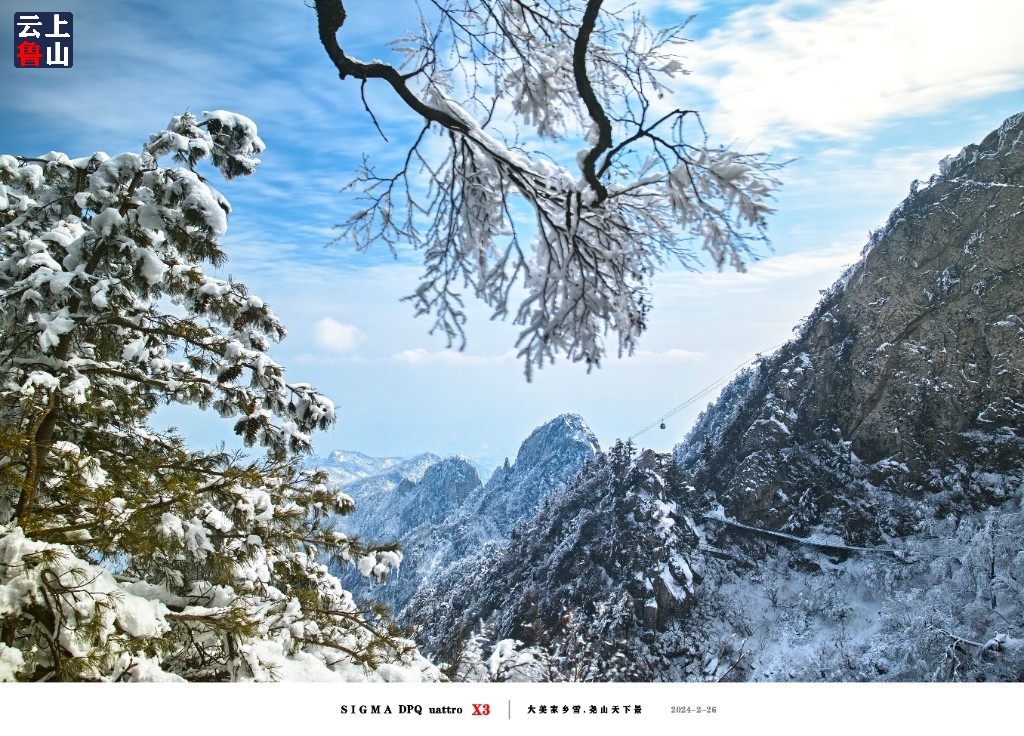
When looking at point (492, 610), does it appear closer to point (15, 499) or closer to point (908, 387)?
point (908, 387)

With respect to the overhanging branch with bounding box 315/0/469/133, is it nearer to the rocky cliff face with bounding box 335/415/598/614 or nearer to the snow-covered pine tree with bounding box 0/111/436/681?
the snow-covered pine tree with bounding box 0/111/436/681

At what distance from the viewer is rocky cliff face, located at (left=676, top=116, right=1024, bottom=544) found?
26125 millimetres

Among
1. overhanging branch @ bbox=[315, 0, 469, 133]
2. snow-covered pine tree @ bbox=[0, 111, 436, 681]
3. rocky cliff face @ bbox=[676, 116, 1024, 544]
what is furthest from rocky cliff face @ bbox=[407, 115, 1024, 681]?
overhanging branch @ bbox=[315, 0, 469, 133]

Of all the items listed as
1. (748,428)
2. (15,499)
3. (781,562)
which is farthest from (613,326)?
(748,428)

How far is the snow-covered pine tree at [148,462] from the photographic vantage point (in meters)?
1.71

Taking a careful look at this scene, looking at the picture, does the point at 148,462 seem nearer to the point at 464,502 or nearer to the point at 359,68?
the point at 359,68

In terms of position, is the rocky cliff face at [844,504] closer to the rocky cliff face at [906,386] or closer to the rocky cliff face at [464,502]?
the rocky cliff face at [906,386]
